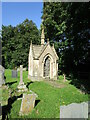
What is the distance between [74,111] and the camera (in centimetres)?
A: 477

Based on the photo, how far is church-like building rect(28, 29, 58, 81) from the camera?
19.5 metres

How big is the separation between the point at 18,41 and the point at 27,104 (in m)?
34.4

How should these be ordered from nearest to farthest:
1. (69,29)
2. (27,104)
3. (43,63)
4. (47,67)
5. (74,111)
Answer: (74,111) < (27,104) < (69,29) < (43,63) < (47,67)

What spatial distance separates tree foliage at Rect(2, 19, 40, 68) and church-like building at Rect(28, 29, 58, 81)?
17171 mm

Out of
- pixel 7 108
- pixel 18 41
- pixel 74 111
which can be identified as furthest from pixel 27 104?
pixel 18 41

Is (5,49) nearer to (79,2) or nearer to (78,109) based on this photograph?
(79,2)

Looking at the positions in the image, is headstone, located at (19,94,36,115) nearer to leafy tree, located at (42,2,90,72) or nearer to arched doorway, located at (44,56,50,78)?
leafy tree, located at (42,2,90,72)

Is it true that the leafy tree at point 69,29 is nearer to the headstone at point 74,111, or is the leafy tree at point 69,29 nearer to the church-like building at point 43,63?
the church-like building at point 43,63

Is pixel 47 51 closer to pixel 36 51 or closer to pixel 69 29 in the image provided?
pixel 36 51

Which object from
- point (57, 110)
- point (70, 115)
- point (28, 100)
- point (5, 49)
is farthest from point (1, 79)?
point (5, 49)

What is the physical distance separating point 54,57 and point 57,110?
1360 cm

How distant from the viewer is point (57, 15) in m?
22.0

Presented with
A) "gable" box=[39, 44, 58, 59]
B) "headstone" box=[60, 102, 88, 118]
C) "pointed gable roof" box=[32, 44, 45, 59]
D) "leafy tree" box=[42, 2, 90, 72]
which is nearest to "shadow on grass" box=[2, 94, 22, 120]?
"headstone" box=[60, 102, 88, 118]

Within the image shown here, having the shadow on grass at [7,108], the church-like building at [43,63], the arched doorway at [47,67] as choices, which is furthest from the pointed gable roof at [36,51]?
the shadow on grass at [7,108]
